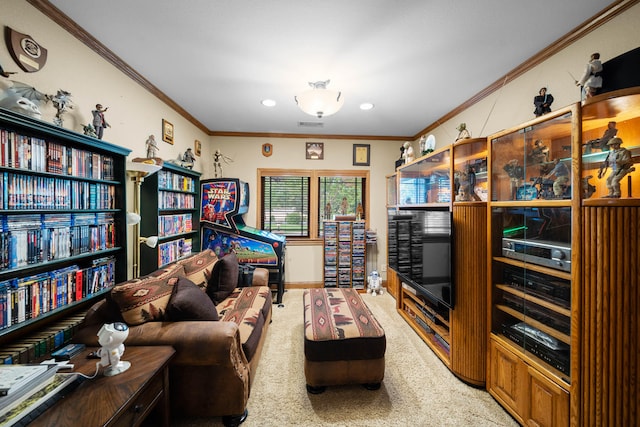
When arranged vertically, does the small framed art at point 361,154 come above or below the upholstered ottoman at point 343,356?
above

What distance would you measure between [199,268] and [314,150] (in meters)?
2.80

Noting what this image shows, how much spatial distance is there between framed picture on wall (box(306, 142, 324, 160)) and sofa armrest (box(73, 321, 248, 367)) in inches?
135

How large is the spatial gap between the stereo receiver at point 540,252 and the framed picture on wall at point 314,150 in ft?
10.6

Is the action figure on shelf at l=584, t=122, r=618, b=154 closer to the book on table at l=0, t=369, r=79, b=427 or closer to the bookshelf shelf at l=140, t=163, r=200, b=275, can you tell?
the book on table at l=0, t=369, r=79, b=427

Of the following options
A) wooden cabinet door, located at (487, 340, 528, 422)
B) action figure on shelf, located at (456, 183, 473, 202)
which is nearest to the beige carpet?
wooden cabinet door, located at (487, 340, 528, 422)

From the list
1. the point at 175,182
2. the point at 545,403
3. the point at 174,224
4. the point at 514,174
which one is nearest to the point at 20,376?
the point at 174,224

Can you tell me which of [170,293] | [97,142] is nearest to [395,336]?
[170,293]

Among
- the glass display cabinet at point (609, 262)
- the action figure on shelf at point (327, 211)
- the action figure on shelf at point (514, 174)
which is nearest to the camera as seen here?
the glass display cabinet at point (609, 262)

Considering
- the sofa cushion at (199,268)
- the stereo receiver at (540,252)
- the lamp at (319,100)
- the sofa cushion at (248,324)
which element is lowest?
the sofa cushion at (248,324)

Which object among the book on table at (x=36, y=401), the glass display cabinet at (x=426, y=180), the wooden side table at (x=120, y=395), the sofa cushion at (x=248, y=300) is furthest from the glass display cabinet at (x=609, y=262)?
the book on table at (x=36, y=401)

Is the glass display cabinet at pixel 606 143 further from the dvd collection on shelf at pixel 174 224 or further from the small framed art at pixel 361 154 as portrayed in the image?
the dvd collection on shelf at pixel 174 224

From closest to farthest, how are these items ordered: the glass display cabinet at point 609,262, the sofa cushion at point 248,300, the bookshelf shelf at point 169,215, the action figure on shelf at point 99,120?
the glass display cabinet at point 609,262, the action figure on shelf at point 99,120, the sofa cushion at point 248,300, the bookshelf shelf at point 169,215

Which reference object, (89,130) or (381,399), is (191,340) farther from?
(89,130)

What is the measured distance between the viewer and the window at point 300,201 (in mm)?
A: 4504
